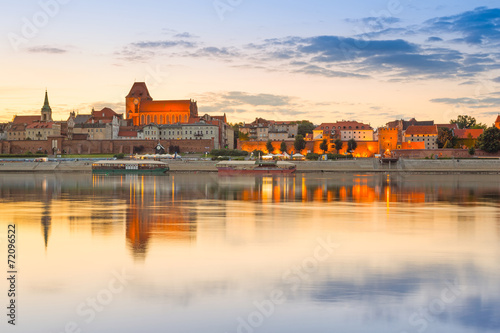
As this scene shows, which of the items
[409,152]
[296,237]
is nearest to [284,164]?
[409,152]

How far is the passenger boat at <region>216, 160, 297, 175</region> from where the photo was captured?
47031mm

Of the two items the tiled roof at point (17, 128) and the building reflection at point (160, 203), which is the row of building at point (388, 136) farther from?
the building reflection at point (160, 203)

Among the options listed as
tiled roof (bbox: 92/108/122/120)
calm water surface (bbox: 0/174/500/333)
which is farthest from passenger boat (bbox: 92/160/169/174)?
tiled roof (bbox: 92/108/122/120)

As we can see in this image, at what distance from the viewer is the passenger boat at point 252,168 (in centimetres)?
4703

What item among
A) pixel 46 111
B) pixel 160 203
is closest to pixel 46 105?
pixel 46 111

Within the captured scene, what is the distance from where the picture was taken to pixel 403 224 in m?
15.5

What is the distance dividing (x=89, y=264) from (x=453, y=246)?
735cm

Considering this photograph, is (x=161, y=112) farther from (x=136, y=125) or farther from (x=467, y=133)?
(x=467, y=133)

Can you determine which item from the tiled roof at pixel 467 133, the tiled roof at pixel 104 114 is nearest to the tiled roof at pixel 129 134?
the tiled roof at pixel 104 114

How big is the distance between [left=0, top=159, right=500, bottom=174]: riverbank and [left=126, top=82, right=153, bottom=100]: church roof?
34.7m

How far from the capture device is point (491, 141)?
194 ft

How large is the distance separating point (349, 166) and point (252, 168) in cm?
882

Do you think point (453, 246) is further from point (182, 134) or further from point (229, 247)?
point (182, 134)

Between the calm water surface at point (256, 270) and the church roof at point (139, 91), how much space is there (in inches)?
2748
